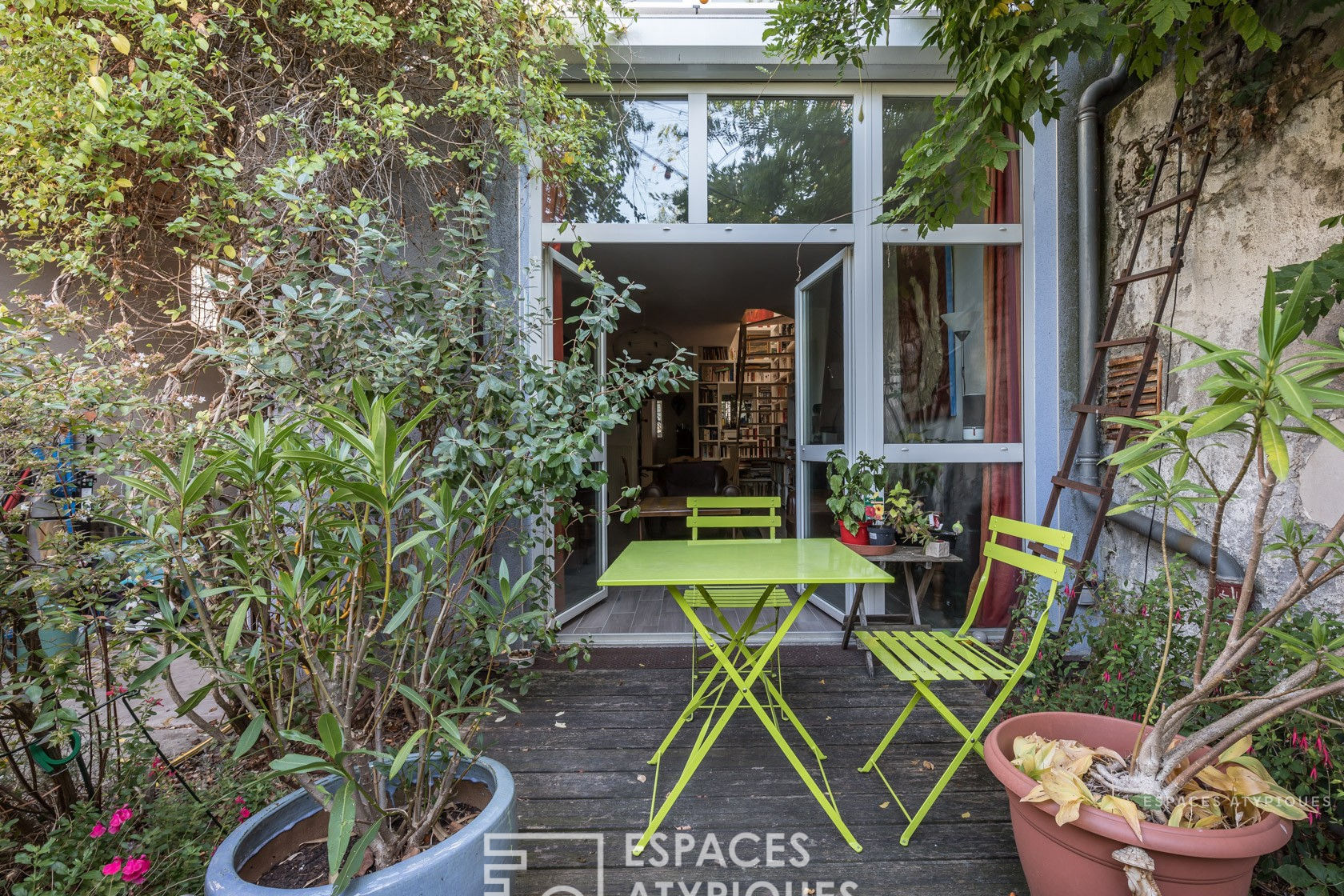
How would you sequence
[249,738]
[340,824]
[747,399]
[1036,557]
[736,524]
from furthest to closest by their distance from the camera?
1. [747,399]
2. [736,524]
3. [1036,557]
4. [249,738]
5. [340,824]

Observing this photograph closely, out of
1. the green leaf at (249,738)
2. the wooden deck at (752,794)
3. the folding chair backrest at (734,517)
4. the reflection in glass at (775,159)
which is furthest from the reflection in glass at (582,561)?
the green leaf at (249,738)

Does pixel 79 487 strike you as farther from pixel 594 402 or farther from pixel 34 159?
pixel 594 402

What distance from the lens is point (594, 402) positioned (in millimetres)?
2330

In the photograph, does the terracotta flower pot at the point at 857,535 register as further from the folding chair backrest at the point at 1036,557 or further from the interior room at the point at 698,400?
the folding chair backrest at the point at 1036,557

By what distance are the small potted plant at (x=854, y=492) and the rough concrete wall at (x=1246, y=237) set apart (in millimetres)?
1262

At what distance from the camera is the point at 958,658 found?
1931mm

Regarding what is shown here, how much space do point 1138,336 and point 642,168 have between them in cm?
275

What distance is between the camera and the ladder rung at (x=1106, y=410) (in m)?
2.57

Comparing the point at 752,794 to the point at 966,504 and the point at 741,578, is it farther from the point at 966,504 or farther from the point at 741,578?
the point at 966,504

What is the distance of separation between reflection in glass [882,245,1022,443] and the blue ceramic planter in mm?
2805

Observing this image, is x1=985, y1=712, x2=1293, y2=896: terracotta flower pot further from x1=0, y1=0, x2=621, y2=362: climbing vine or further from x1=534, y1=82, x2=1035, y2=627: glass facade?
x1=0, y1=0, x2=621, y2=362: climbing vine

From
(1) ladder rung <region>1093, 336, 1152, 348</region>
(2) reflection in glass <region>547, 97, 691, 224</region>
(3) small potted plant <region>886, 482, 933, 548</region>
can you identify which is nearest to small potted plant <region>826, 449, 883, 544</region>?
(3) small potted plant <region>886, 482, 933, 548</region>

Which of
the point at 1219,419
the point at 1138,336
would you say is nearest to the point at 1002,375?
the point at 1138,336

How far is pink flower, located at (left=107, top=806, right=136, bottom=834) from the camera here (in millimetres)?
1471
